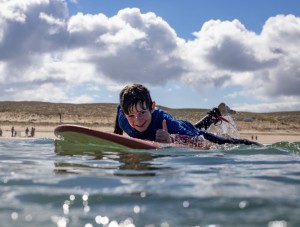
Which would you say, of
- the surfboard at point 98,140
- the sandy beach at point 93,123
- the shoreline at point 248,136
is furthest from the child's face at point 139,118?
the sandy beach at point 93,123

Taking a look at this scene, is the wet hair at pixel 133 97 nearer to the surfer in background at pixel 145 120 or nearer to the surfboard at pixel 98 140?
the surfer in background at pixel 145 120

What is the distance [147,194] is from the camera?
3514mm

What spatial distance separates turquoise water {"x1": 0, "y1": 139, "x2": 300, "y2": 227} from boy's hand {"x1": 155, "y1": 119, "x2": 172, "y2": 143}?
87.3 inches

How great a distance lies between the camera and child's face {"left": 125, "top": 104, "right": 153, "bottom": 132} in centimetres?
782

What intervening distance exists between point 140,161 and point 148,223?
3.24 m

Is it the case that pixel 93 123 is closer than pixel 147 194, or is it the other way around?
pixel 147 194

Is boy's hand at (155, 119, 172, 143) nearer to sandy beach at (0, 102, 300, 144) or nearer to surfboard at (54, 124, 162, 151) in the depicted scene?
surfboard at (54, 124, 162, 151)

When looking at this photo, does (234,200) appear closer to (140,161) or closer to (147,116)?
(140,161)

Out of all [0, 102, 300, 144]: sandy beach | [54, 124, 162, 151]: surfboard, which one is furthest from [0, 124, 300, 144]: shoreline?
[54, 124, 162, 151]: surfboard

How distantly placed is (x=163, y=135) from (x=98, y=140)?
47.7 inches

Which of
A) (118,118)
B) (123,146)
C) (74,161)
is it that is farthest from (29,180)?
(118,118)

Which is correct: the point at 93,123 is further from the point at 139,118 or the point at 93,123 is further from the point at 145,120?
the point at 139,118

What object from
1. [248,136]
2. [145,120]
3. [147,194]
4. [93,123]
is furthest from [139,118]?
[93,123]

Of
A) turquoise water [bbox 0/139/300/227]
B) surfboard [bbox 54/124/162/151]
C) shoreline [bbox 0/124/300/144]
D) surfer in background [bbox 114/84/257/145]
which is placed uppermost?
surfer in background [bbox 114/84/257/145]
